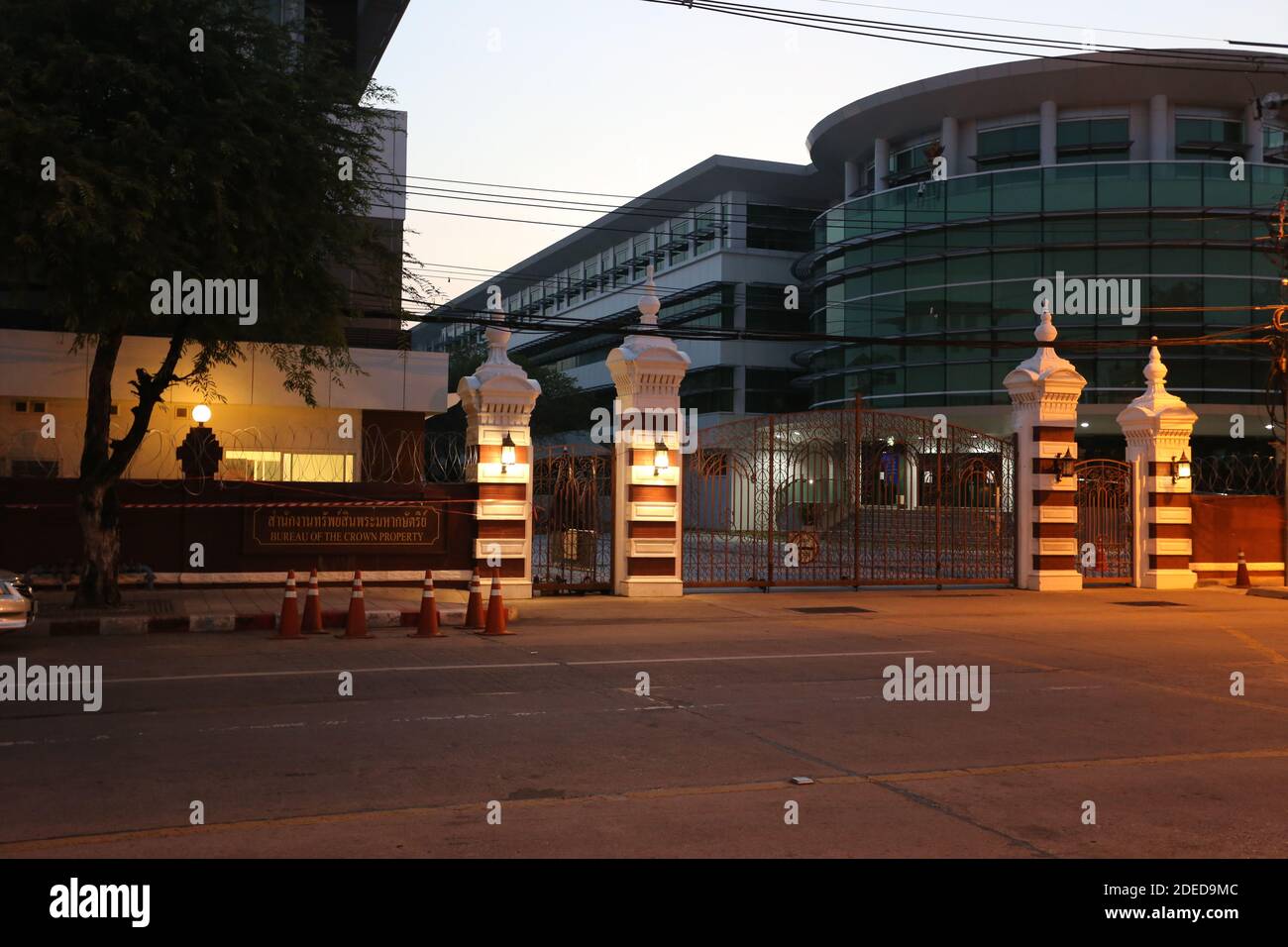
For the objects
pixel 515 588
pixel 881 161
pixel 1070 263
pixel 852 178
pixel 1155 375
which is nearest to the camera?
pixel 515 588

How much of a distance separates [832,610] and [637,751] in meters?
12.0

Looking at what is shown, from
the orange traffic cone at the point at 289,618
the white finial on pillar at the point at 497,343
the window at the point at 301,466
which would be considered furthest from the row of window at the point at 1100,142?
the orange traffic cone at the point at 289,618

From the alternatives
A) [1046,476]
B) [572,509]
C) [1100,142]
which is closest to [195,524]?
[572,509]

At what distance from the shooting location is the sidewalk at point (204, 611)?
52.3 feet

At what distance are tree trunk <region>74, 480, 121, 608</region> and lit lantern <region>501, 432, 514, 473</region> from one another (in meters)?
6.37

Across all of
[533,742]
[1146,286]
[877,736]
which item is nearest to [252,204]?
[533,742]

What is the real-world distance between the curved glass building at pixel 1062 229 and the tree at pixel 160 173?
126 ft

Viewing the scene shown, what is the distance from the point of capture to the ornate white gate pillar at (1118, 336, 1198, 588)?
25.8 meters

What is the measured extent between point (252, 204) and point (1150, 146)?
4681cm

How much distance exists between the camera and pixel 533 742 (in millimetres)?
8953

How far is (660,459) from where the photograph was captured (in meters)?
21.8

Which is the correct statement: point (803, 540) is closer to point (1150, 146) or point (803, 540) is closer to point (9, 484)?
point (9, 484)

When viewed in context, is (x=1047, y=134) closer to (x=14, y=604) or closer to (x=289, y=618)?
(x=289, y=618)

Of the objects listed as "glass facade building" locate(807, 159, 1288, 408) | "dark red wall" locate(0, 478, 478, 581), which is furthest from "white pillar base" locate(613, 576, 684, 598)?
"glass facade building" locate(807, 159, 1288, 408)
